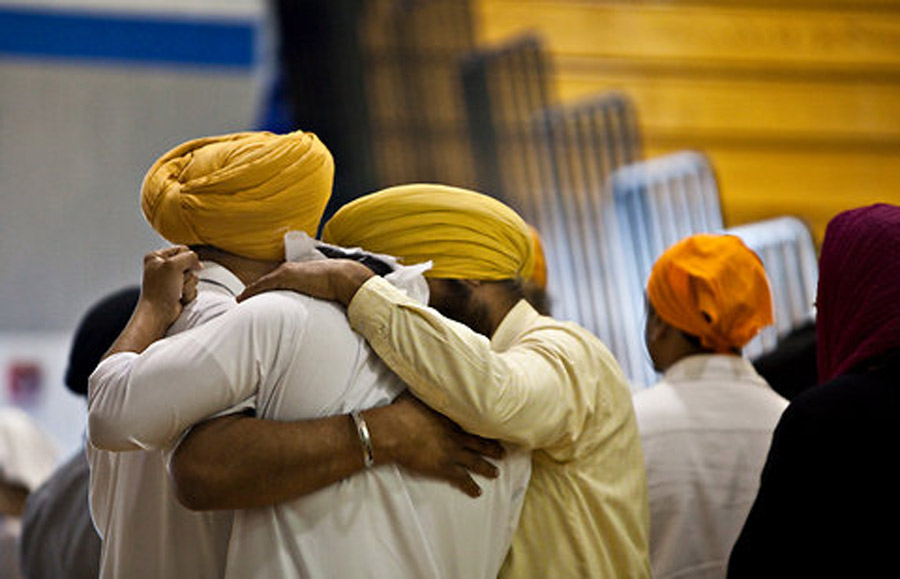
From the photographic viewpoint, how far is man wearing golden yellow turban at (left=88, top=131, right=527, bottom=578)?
5.19ft

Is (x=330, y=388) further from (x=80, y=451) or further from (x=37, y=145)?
(x=37, y=145)

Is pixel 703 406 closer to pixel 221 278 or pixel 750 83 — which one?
pixel 221 278

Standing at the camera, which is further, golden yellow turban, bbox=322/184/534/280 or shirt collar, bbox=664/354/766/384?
shirt collar, bbox=664/354/766/384

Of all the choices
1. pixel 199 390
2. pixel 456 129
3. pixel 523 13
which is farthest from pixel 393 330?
pixel 523 13

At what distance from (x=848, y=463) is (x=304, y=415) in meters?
0.76

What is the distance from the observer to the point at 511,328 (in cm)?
196

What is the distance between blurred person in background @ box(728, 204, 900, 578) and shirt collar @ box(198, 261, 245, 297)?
82cm

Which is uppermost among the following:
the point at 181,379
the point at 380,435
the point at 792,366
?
the point at 181,379

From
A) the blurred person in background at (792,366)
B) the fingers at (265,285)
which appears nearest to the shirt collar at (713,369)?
the blurred person in background at (792,366)

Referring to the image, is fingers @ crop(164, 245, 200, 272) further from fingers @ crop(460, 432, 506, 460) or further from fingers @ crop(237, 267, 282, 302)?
fingers @ crop(460, 432, 506, 460)

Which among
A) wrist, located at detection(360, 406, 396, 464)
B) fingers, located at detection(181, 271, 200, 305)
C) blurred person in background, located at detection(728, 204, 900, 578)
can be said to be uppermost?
fingers, located at detection(181, 271, 200, 305)

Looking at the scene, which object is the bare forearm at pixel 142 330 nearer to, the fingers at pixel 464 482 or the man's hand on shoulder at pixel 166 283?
the man's hand on shoulder at pixel 166 283

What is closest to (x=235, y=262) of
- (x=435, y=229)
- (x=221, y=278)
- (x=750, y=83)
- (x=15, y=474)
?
(x=221, y=278)

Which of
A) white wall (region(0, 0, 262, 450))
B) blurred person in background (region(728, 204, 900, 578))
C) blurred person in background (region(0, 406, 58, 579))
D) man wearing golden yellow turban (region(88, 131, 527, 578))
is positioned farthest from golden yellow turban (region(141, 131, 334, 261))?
white wall (region(0, 0, 262, 450))
